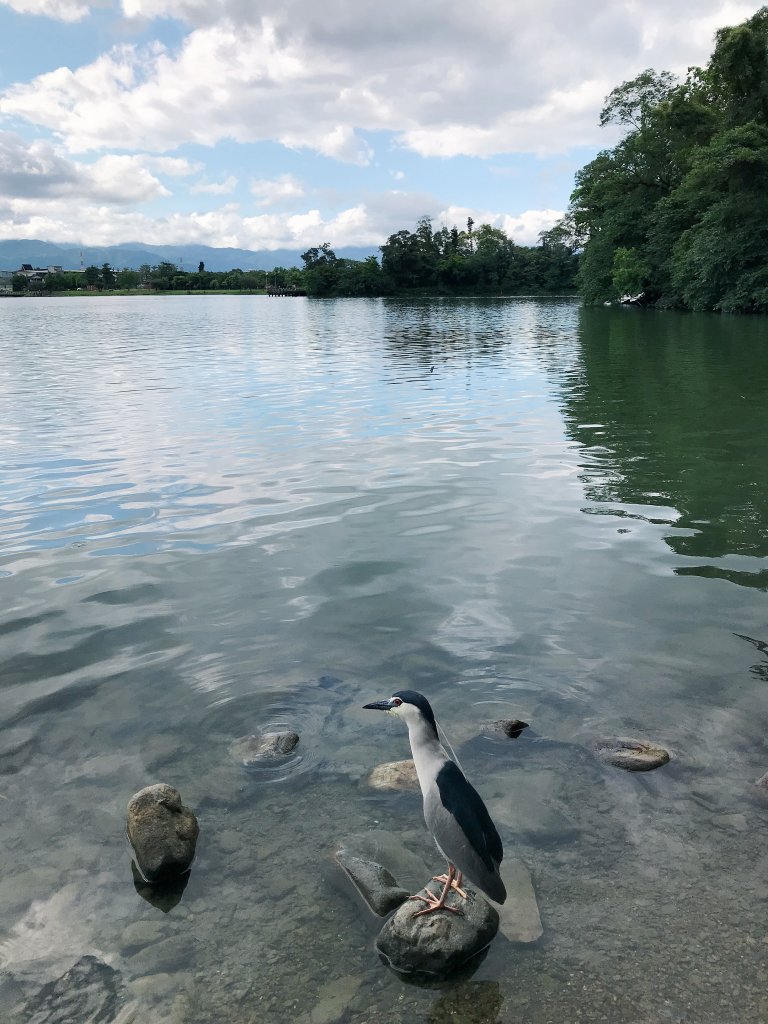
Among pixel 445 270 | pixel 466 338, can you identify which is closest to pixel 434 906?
pixel 466 338

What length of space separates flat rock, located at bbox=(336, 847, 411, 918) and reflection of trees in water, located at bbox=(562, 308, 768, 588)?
6685 mm

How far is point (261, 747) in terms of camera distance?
6660mm

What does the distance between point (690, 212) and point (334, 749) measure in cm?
7115

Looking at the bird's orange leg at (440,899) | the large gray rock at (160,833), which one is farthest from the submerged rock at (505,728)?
the large gray rock at (160,833)

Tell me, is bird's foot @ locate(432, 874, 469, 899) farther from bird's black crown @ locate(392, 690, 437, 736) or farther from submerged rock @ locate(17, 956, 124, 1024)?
submerged rock @ locate(17, 956, 124, 1024)

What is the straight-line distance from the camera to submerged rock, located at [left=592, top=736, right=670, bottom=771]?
622 cm

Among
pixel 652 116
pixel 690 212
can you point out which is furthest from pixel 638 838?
pixel 652 116

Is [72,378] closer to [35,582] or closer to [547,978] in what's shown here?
[35,582]

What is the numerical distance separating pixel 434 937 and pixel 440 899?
0.22m

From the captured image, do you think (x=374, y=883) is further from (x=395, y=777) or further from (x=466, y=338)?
(x=466, y=338)

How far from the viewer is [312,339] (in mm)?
56719

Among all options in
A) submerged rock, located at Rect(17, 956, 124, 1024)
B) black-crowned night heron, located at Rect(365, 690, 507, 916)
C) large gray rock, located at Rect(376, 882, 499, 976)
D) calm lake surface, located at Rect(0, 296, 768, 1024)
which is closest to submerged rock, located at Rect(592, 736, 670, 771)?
calm lake surface, located at Rect(0, 296, 768, 1024)

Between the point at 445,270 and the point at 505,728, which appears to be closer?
the point at 505,728

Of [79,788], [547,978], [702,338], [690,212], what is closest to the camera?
[547,978]
